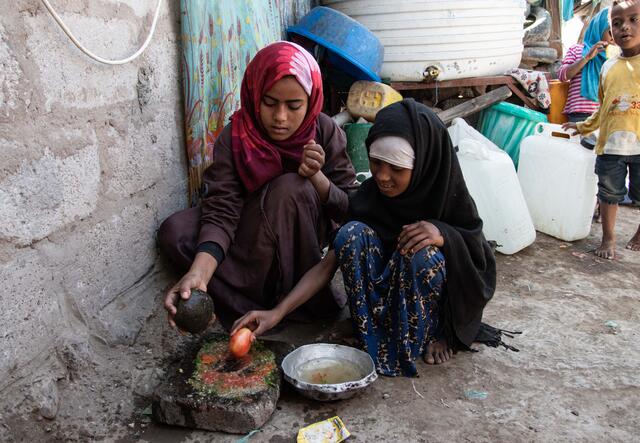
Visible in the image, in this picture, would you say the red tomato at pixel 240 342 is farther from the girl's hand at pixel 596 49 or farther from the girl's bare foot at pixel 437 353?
the girl's hand at pixel 596 49

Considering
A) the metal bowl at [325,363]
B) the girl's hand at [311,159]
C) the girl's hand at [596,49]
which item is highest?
the girl's hand at [596,49]

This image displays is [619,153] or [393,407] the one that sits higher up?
[619,153]

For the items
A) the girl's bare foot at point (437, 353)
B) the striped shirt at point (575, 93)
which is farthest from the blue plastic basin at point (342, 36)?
the girl's bare foot at point (437, 353)

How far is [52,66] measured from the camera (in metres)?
1.99

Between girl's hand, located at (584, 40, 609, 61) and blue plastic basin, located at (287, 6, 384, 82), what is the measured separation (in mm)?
2201

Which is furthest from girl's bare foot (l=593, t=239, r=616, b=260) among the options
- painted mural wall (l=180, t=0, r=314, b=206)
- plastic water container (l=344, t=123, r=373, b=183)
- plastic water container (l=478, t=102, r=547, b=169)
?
painted mural wall (l=180, t=0, r=314, b=206)

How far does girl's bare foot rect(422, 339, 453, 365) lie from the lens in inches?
98.0

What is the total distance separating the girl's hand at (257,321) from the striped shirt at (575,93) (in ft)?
14.9

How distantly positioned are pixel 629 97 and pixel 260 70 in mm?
2639

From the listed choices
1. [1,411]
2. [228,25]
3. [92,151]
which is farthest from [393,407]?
[228,25]

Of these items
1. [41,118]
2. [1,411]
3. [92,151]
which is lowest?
[1,411]

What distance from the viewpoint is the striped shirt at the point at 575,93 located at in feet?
18.1

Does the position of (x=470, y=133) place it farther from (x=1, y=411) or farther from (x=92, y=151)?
(x=1, y=411)

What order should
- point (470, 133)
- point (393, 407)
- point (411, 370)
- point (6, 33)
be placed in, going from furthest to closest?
point (470, 133)
point (411, 370)
point (393, 407)
point (6, 33)
